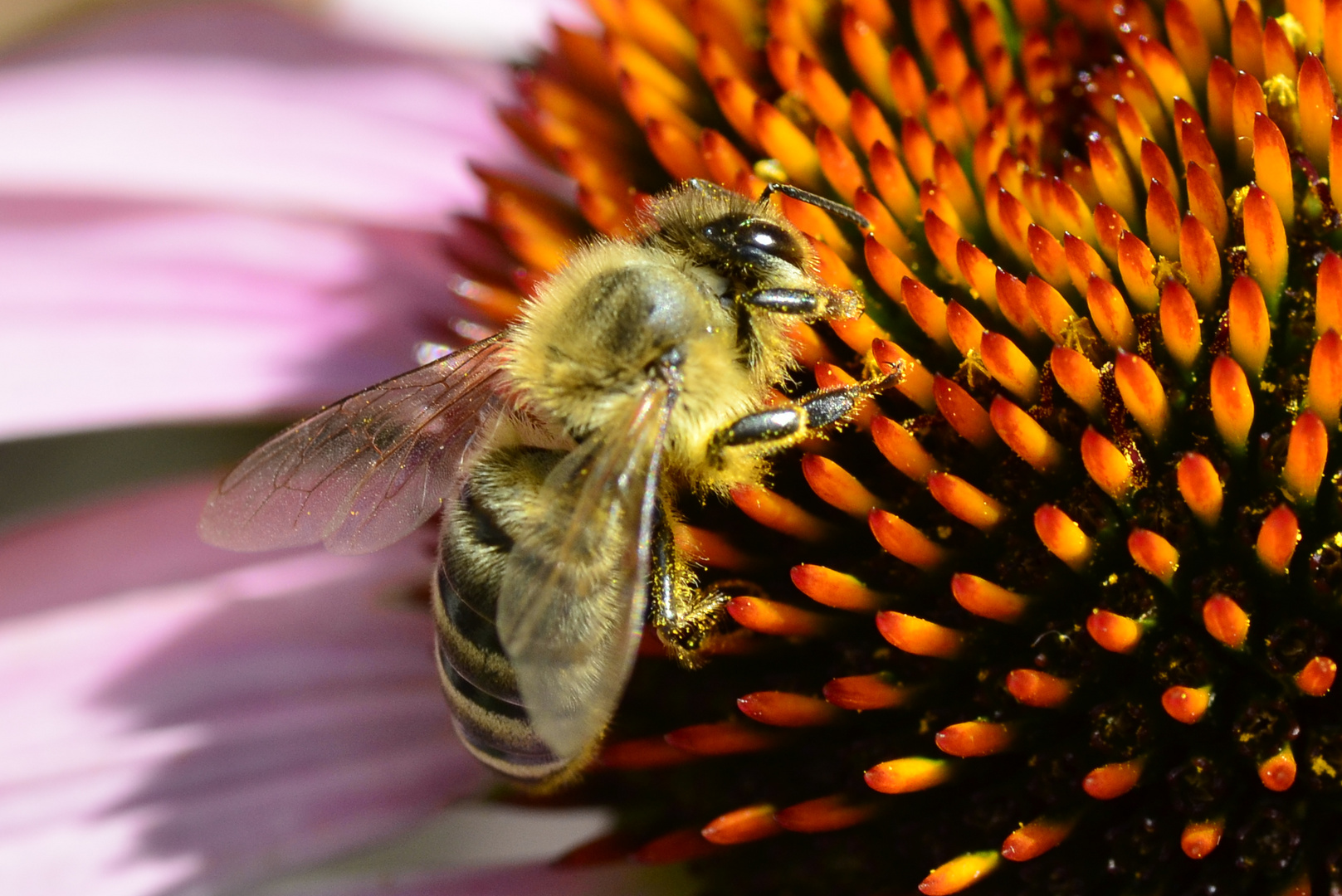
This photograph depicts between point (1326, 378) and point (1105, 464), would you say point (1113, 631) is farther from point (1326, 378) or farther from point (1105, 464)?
point (1326, 378)

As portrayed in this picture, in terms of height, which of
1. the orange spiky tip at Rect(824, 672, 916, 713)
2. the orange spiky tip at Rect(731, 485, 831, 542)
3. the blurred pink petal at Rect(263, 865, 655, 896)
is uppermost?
the orange spiky tip at Rect(731, 485, 831, 542)

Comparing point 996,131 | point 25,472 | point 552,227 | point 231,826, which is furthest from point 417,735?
point 25,472

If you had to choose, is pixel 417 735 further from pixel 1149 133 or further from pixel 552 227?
pixel 1149 133

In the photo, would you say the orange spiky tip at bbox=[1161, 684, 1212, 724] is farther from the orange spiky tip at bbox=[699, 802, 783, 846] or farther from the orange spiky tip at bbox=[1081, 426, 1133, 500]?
the orange spiky tip at bbox=[699, 802, 783, 846]

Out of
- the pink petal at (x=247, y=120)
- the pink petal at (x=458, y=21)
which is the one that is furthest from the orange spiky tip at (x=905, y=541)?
the pink petal at (x=458, y=21)

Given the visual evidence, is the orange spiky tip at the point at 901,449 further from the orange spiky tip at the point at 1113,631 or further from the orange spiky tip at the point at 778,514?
the orange spiky tip at the point at 1113,631

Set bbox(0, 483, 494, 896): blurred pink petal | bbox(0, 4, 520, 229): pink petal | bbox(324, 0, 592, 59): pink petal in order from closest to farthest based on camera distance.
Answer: bbox(0, 483, 494, 896): blurred pink petal → bbox(0, 4, 520, 229): pink petal → bbox(324, 0, 592, 59): pink petal

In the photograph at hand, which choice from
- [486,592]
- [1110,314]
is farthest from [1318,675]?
[486,592]

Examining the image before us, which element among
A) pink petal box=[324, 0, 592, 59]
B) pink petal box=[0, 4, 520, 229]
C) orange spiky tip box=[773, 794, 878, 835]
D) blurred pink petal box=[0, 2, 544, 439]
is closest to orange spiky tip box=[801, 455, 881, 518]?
orange spiky tip box=[773, 794, 878, 835]
